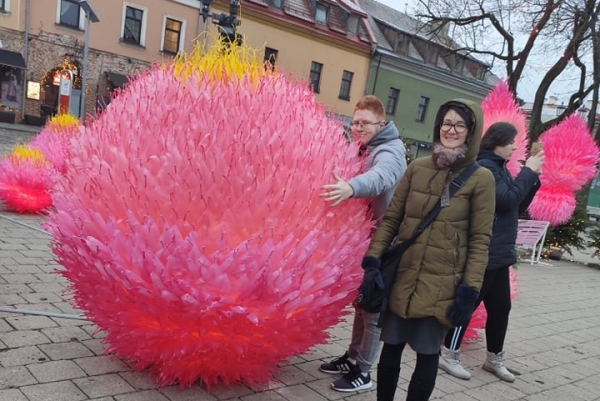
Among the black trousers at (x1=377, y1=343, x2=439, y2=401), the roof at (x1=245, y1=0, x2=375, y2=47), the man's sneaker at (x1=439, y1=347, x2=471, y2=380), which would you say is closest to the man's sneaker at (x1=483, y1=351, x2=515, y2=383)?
the man's sneaker at (x1=439, y1=347, x2=471, y2=380)

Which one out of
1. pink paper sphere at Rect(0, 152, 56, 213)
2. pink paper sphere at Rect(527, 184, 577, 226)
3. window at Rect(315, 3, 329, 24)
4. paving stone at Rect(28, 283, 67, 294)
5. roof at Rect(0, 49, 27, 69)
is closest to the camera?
paving stone at Rect(28, 283, 67, 294)

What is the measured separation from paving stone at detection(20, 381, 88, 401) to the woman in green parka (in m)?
1.75

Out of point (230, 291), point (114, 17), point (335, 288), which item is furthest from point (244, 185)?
point (114, 17)

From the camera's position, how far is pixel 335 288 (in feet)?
9.43

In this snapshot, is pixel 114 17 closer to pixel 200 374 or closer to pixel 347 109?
pixel 347 109

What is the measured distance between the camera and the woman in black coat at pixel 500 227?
11.8ft

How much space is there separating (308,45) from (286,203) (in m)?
27.6

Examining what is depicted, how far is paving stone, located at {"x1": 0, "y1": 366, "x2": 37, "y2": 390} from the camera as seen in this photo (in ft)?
9.26

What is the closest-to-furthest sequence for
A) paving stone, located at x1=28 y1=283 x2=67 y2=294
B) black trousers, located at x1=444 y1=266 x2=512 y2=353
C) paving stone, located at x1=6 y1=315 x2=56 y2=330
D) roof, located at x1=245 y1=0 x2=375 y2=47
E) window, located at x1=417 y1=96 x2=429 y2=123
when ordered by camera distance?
paving stone, located at x1=6 y1=315 x2=56 y2=330, black trousers, located at x1=444 y1=266 x2=512 y2=353, paving stone, located at x1=28 y1=283 x2=67 y2=294, roof, located at x1=245 y1=0 x2=375 y2=47, window, located at x1=417 y1=96 x2=429 y2=123

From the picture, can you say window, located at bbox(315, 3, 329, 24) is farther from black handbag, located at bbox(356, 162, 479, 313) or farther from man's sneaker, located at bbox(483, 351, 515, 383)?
black handbag, located at bbox(356, 162, 479, 313)

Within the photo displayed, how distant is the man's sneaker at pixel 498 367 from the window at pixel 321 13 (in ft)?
90.3

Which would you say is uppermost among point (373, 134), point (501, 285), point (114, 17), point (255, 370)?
point (114, 17)

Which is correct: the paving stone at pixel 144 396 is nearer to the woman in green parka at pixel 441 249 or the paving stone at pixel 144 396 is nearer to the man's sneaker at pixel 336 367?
the man's sneaker at pixel 336 367

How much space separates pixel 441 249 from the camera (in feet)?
8.82
